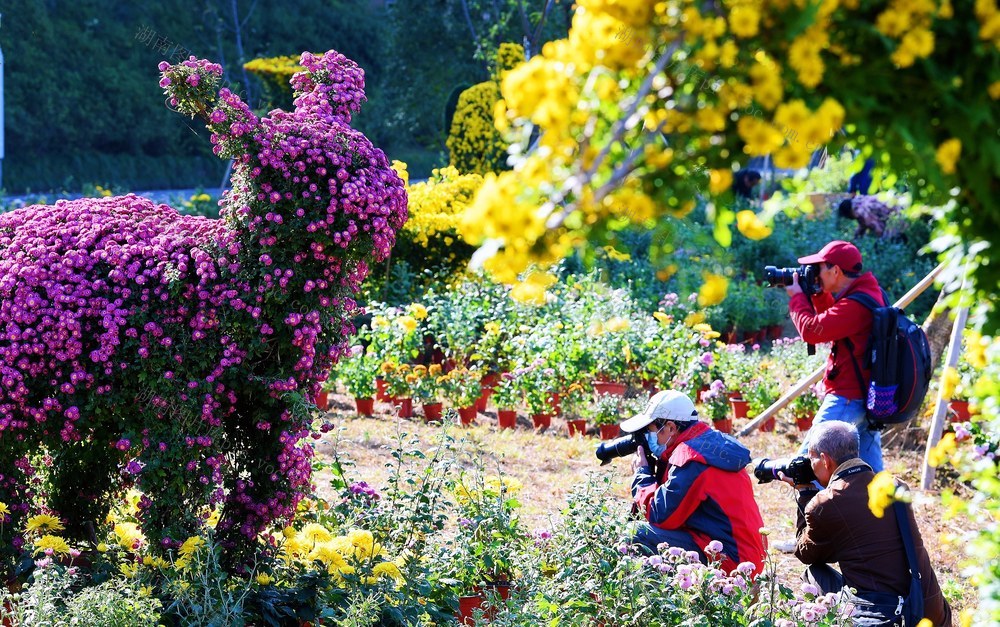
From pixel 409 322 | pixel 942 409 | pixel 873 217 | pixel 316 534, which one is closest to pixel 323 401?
pixel 409 322

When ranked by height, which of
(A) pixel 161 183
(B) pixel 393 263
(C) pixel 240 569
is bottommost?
(C) pixel 240 569

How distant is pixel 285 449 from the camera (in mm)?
3658

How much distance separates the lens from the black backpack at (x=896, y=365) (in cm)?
440

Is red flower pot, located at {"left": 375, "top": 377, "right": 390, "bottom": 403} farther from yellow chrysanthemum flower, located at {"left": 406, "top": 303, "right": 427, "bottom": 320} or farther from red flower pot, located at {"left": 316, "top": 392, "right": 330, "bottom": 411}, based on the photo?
yellow chrysanthemum flower, located at {"left": 406, "top": 303, "right": 427, "bottom": 320}

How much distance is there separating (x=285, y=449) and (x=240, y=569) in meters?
0.47

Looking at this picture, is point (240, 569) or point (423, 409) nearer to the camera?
point (240, 569)

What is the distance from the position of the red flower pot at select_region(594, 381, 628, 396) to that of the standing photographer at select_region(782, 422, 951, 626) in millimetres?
3344

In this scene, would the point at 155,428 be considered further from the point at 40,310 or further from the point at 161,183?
the point at 161,183

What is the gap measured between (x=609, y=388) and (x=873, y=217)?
5807 mm

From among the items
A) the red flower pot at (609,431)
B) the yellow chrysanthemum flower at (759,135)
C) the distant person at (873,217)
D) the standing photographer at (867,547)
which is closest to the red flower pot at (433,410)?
the red flower pot at (609,431)

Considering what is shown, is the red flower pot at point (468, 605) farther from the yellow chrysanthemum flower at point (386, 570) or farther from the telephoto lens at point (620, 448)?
the telephoto lens at point (620, 448)

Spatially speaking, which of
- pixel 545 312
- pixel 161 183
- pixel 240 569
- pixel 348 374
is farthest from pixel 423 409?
pixel 161 183

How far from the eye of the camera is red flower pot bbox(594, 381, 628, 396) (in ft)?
22.9

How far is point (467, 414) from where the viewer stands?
6812 millimetres
